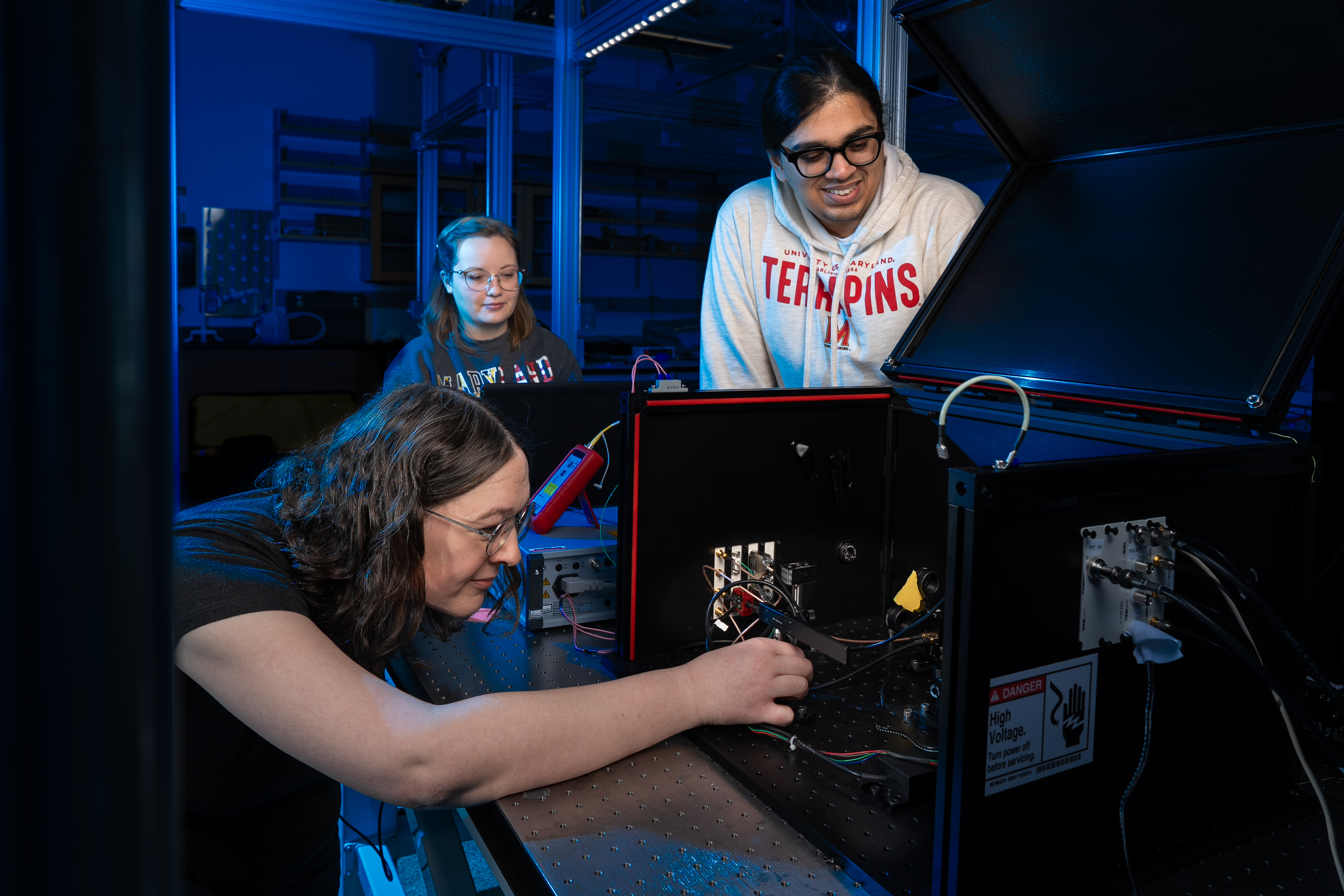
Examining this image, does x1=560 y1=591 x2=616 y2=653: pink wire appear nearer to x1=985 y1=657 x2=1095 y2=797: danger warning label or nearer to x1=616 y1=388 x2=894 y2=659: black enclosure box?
x1=616 y1=388 x2=894 y2=659: black enclosure box

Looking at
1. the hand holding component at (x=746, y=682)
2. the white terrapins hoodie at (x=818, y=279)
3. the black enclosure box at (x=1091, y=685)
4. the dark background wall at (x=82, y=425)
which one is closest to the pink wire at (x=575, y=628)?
the hand holding component at (x=746, y=682)

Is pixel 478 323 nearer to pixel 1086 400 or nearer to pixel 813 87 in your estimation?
pixel 813 87

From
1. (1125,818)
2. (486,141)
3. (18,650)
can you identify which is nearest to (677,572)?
(1125,818)

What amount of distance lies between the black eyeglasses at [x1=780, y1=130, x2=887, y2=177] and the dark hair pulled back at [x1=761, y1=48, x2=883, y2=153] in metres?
0.04

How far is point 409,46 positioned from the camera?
20.5ft

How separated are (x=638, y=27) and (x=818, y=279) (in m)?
1.87

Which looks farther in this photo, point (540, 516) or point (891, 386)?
point (540, 516)

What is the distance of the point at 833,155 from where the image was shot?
142cm

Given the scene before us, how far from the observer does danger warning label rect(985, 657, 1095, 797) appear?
2.36 ft

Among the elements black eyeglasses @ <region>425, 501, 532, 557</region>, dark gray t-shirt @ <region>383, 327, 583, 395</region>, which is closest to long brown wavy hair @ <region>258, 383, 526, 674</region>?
black eyeglasses @ <region>425, 501, 532, 557</region>

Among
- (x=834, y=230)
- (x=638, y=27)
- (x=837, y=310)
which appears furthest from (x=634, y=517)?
(x=638, y=27)

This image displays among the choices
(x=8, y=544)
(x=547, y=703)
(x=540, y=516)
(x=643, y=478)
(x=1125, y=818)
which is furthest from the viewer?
(x=540, y=516)

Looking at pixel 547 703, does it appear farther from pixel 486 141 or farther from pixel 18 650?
pixel 486 141

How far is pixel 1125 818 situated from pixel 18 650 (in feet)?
2.90
